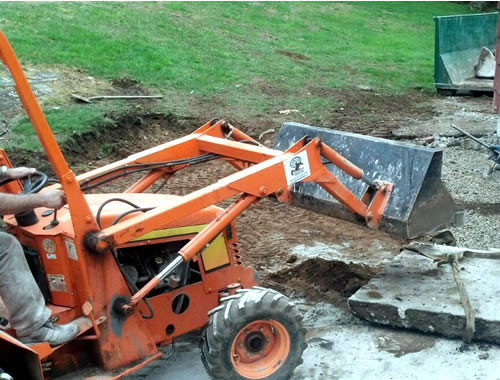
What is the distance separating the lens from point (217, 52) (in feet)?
59.4

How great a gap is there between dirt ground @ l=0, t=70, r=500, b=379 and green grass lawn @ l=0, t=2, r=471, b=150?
2.14 feet

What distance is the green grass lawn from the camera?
14891 mm

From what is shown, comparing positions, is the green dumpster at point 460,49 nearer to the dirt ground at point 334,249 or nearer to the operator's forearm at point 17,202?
the dirt ground at point 334,249

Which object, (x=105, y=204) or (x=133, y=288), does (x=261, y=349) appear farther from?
(x=105, y=204)

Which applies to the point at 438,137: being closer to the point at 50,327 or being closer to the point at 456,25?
the point at 456,25

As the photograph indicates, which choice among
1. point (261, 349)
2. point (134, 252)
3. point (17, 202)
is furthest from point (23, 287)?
point (261, 349)

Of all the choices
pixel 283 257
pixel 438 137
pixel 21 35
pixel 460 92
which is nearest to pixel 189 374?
pixel 283 257

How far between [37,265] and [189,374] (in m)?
1.45

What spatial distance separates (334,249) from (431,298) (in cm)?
219

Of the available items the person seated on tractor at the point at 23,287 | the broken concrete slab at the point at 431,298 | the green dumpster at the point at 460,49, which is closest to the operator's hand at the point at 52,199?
the person seated on tractor at the point at 23,287

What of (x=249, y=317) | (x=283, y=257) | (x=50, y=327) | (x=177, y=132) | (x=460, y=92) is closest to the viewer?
(x=50, y=327)

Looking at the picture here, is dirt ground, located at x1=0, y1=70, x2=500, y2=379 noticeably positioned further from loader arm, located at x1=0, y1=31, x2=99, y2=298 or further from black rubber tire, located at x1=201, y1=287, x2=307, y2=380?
loader arm, located at x1=0, y1=31, x2=99, y2=298

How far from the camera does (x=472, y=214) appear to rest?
941 centimetres

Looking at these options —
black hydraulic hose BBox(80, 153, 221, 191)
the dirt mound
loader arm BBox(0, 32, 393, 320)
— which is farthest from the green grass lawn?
black hydraulic hose BBox(80, 153, 221, 191)
